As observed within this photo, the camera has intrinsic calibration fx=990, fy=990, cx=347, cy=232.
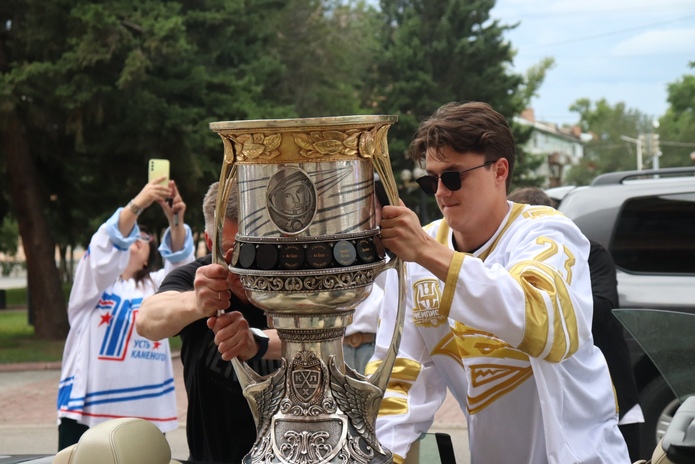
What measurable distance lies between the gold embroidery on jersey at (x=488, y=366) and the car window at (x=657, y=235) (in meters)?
4.47

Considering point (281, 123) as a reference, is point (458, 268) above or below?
below

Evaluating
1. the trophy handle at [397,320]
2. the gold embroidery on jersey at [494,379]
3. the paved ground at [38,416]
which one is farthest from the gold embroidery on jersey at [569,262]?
the paved ground at [38,416]

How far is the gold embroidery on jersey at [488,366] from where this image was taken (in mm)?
2514

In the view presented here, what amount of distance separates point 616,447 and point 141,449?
4.05ft

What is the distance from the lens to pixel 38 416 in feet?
34.9

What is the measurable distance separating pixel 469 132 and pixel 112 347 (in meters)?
3.64

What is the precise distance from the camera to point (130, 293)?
5930 millimetres

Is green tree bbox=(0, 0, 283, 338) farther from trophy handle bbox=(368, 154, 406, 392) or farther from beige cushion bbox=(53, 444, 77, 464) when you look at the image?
trophy handle bbox=(368, 154, 406, 392)

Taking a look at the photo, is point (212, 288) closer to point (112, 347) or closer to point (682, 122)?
point (112, 347)

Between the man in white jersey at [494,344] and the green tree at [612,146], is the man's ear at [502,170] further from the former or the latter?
the green tree at [612,146]

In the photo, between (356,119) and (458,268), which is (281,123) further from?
(458,268)

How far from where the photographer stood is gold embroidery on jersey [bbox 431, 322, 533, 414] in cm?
251

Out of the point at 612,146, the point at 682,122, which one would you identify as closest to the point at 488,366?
the point at 682,122


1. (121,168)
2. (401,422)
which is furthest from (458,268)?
(121,168)
